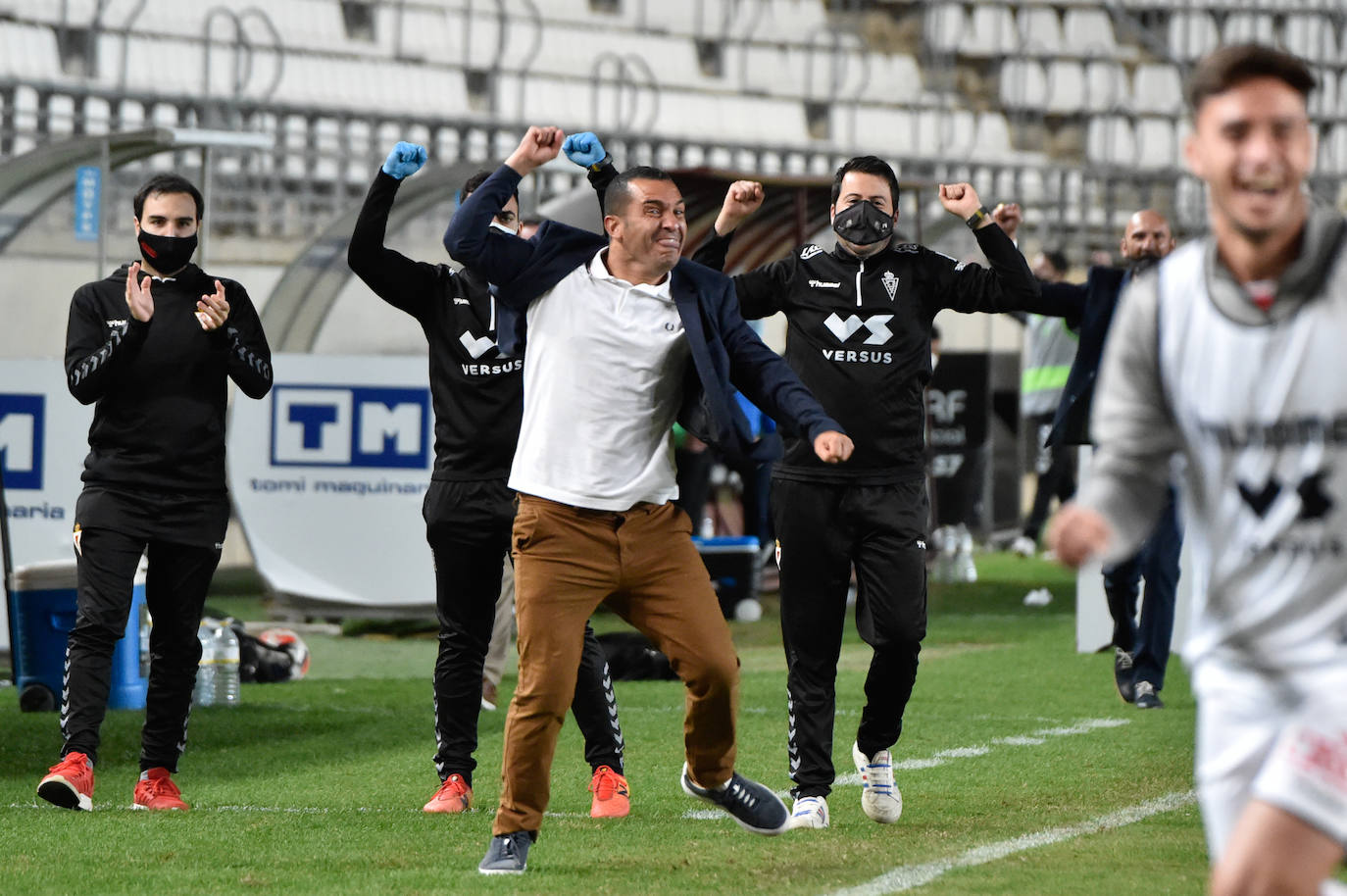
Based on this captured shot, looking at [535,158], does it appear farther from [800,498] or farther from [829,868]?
[829,868]

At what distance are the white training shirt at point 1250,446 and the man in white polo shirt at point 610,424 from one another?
6.39 ft

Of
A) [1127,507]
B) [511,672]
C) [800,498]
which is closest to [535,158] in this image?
[800,498]

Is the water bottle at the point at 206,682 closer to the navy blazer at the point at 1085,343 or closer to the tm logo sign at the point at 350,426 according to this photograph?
the tm logo sign at the point at 350,426

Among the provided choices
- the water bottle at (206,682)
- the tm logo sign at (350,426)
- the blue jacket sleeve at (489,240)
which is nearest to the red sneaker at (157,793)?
the blue jacket sleeve at (489,240)

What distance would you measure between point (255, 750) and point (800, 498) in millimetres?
3123

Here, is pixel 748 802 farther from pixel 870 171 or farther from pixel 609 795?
pixel 870 171

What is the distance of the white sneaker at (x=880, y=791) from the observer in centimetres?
672

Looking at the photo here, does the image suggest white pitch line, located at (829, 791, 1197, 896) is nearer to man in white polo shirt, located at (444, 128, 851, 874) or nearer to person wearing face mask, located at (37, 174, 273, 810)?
man in white polo shirt, located at (444, 128, 851, 874)

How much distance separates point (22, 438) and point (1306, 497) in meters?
10.4

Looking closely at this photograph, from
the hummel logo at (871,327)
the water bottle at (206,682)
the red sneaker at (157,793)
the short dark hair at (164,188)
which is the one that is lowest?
the water bottle at (206,682)

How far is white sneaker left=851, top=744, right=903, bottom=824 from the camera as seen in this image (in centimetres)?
672

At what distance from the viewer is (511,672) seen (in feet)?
38.7

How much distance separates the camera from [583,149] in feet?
19.3

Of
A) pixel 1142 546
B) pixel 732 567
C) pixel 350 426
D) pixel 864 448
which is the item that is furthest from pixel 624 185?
pixel 732 567
